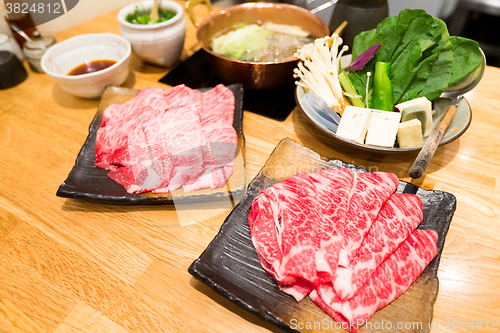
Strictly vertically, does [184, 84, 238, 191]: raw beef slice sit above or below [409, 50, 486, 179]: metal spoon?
below

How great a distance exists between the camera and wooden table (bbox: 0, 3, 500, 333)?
1065mm

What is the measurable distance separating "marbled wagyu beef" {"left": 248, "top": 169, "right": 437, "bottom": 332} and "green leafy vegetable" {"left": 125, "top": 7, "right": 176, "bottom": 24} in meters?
1.58

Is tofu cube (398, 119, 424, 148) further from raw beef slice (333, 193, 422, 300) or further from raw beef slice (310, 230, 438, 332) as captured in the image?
raw beef slice (310, 230, 438, 332)

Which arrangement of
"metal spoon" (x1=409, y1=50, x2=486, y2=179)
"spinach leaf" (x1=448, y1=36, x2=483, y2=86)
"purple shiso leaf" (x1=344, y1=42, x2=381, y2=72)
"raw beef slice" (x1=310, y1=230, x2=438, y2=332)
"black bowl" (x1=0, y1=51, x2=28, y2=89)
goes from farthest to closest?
"black bowl" (x1=0, y1=51, x2=28, y2=89), "purple shiso leaf" (x1=344, y1=42, x2=381, y2=72), "spinach leaf" (x1=448, y1=36, x2=483, y2=86), "metal spoon" (x1=409, y1=50, x2=486, y2=179), "raw beef slice" (x1=310, y1=230, x2=438, y2=332)

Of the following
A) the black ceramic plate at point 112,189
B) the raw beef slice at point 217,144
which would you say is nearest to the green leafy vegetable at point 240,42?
the raw beef slice at point 217,144

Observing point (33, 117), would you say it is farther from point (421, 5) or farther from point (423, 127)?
point (421, 5)

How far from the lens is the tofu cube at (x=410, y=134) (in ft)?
4.49

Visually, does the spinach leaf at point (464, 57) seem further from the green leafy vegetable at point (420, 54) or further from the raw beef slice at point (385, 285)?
the raw beef slice at point (385, 285)

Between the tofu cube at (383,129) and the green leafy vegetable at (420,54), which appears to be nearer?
the tofu cube at (383,129)

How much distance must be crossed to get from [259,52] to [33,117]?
1488mm

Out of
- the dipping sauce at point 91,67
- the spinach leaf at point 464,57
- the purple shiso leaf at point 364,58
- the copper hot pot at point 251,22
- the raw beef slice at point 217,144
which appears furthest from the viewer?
the dipping sauce at point 91,67

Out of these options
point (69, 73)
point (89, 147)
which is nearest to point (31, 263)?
point (89, 147)

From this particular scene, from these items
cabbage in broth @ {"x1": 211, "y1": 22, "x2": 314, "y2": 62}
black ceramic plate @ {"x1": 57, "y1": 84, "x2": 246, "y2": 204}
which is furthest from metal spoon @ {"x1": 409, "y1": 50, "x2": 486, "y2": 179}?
cabbage in broth @ {"x1": 211, "y1": 22, "x2": 314, "y2": 62}

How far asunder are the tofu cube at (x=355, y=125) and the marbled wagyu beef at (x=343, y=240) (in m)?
0.22
